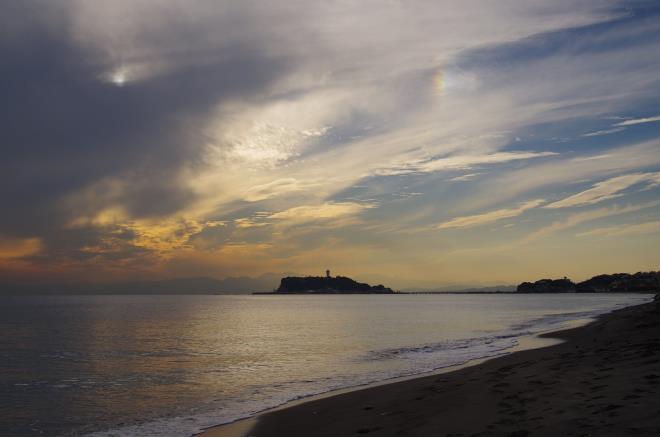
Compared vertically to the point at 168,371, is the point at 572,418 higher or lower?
higher

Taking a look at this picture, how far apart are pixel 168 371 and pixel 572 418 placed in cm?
2715

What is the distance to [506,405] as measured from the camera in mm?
15234

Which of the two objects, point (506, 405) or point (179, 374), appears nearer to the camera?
point (506, 405)

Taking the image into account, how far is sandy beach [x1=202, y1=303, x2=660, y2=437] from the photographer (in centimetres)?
1166

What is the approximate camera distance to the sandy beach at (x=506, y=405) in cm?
1166

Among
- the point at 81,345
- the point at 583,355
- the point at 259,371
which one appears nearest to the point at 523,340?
the point at 583,355

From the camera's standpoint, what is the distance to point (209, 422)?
Answer: 60.8 feet

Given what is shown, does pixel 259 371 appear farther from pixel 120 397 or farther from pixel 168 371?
pixel 120 397

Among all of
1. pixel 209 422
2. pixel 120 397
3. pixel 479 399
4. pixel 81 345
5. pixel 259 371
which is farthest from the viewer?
pixel 81 345

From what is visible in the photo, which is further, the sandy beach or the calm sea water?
the calm sea water

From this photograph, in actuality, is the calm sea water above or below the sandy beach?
below

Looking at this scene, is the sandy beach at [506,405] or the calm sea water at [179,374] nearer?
the sandy beach at [506,405]

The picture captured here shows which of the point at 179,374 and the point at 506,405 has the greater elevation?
the point at 506,405

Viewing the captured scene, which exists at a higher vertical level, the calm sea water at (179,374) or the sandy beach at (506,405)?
the sandy beach at (506,405)
